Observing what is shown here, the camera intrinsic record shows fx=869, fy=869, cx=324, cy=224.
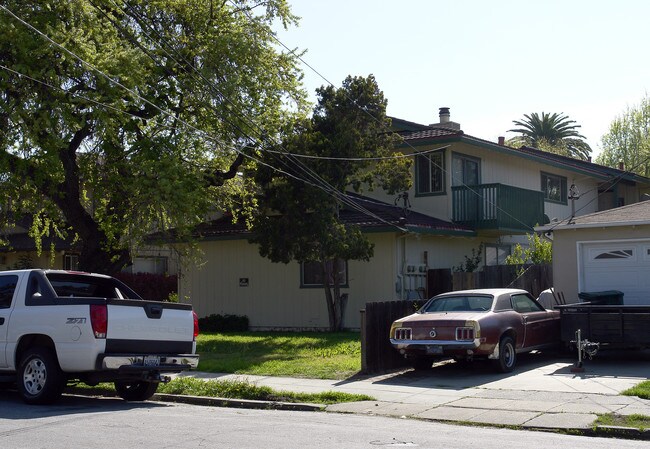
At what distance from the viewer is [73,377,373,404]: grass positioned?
43.7 feet

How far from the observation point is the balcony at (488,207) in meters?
26.3

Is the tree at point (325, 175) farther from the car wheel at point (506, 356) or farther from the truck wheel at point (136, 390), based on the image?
the truck wheel at point (136, 390)

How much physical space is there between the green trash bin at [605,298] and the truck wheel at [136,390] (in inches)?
401

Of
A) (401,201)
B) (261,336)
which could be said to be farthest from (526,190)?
Answer: (261,336)

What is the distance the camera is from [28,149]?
60.0ft

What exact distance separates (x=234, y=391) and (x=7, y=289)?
12.5 ft

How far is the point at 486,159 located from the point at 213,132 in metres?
10.9

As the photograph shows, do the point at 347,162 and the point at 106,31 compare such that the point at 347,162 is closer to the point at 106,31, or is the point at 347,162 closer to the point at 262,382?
the point at 106,31

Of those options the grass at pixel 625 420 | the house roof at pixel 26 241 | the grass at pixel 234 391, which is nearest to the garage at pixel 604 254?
the grass at pixel 234 391

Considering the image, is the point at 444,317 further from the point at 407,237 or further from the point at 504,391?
the point at 407,237

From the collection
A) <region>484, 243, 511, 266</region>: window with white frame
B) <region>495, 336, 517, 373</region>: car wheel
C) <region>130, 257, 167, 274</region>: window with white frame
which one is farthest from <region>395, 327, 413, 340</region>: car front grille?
<region>130, 257, 167, 274</region>: window with white frame

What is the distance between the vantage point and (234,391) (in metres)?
13.9

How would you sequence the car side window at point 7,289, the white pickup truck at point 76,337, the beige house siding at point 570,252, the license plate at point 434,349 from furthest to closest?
1. the beige house siding at point 570,252
2. the license plate at point 434,349
3. the car side window at point 7,289
4. the white pickup truck at point 76,337

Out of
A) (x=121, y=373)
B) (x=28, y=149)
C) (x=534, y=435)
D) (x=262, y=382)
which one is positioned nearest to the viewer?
(x=534, y=435)
